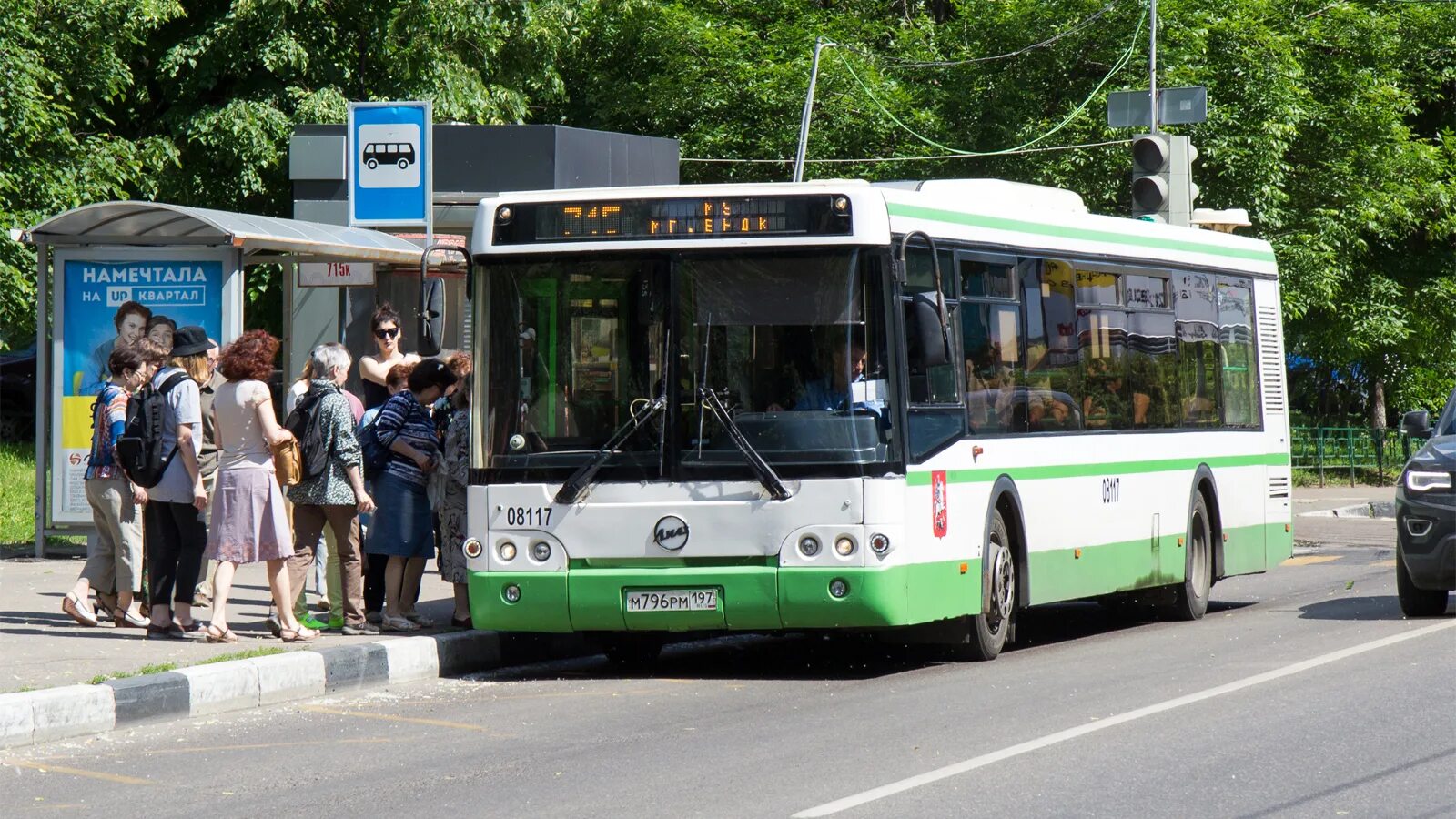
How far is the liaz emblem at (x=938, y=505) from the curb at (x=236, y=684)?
2.89 meters

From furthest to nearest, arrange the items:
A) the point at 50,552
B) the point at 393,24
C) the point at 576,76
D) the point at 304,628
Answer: the point at 576,76, the point at 393,24, the point at 50,552, the point at 304,628

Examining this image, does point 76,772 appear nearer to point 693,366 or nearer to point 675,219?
point 693,366

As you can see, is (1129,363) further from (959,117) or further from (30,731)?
(959,117)

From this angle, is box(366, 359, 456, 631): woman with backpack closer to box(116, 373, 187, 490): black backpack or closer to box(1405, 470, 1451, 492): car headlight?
box(116, 373, 187, 490): black backpack

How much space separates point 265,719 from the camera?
964 centimetres

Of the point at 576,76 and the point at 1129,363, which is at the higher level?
the point at 576,76

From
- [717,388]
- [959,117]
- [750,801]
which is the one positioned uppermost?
[959,117]

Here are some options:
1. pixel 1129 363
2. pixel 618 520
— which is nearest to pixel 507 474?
pixel 618 520

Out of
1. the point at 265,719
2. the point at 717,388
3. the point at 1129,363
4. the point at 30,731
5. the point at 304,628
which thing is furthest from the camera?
the point at 1129,363

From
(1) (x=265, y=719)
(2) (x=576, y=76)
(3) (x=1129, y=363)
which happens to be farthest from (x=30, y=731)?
(2) (x=576, y=76)

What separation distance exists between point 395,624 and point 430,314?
2.28 metres

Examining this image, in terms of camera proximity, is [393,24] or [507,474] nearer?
[507,474]

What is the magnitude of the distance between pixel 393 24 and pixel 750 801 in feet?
83.1

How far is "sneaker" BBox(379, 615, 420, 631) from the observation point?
12156mm
